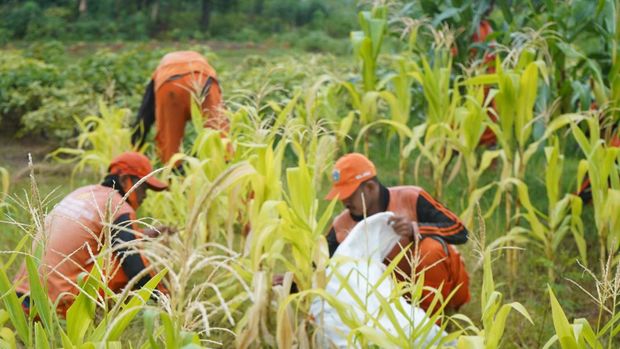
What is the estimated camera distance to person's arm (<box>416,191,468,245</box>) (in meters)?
3.94

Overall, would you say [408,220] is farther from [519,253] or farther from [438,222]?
[519,253]

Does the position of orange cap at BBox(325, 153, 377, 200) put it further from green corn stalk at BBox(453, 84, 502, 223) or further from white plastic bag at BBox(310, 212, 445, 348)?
green corn stalk at BBox(453, 84, 502, 223)

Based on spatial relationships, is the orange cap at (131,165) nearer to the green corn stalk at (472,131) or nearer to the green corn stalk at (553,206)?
the green corn stalk at (472,131)

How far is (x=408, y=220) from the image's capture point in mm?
3738

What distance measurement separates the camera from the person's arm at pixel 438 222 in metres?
3.94

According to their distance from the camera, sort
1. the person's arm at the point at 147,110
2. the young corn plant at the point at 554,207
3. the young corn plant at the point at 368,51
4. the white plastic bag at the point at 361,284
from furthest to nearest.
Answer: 1. the person's arm at the point at 147,110
2. the young corn plant at the point at 368,51
3. the young corn plant at the point at 554,207
4. the white plastic bag at the point at 361,284

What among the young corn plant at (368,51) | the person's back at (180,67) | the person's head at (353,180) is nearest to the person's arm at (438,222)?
the person's head at (353,180)

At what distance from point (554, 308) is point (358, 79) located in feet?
12.6

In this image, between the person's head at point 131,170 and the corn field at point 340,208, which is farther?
the person's head at point 131,170

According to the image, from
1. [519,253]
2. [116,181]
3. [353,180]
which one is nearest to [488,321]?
[353,180]

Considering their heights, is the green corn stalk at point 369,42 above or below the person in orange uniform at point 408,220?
above

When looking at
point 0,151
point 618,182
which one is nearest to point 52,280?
point 618,182

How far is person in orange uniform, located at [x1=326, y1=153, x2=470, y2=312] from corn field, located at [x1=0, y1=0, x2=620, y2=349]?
0.46 ft

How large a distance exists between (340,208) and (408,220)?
80.1 inches
